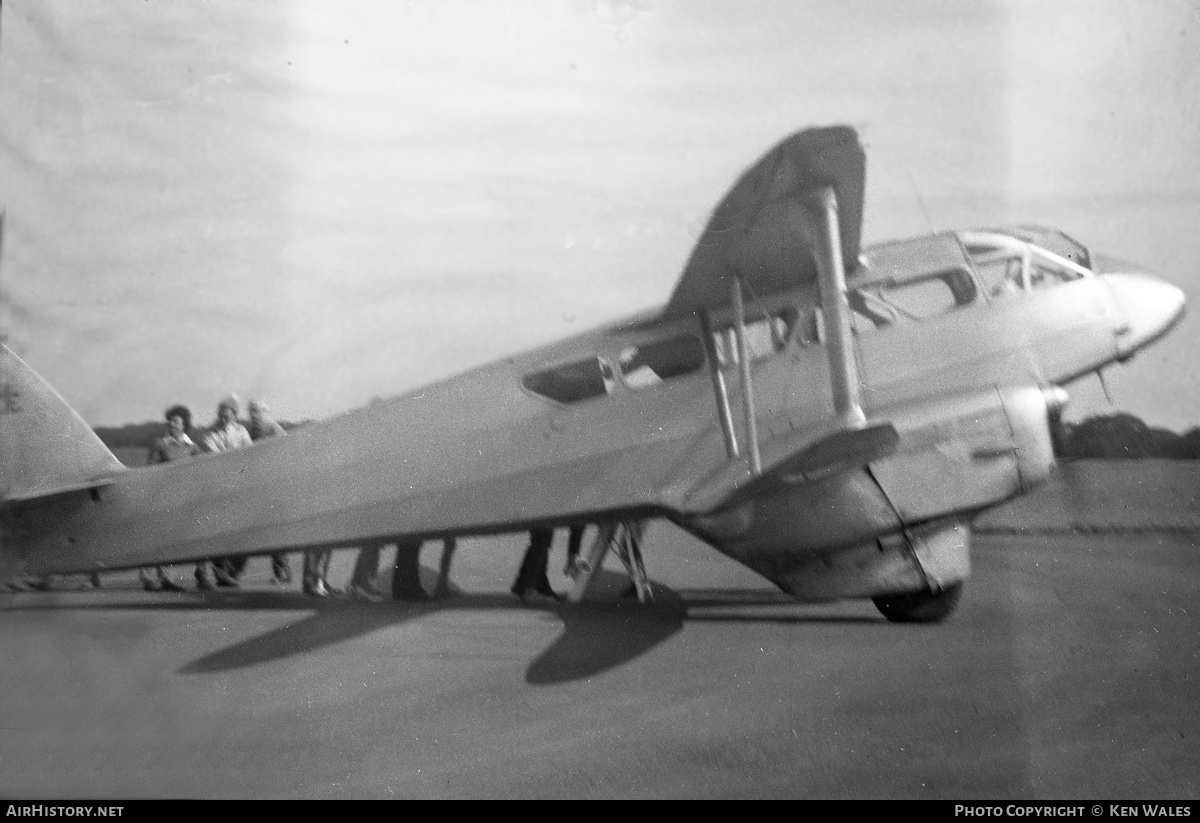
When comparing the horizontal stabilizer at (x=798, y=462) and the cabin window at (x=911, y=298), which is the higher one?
the cabin window at (x=911, y=298)

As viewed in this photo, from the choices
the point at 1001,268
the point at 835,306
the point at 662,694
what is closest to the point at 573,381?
the point at 835,306

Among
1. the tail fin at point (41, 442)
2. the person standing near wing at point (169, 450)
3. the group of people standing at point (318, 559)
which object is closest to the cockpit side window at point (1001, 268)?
the group of people standing at point (318, 559)

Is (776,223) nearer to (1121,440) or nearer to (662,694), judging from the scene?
(1121,440)

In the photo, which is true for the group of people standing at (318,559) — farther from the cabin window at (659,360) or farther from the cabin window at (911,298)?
the cabin window at (911,298)

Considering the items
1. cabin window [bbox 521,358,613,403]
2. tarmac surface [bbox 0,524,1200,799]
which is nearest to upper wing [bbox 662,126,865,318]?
cabin window [bbox 521,358,613,403]

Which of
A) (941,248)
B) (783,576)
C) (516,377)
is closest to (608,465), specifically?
(516,377)
